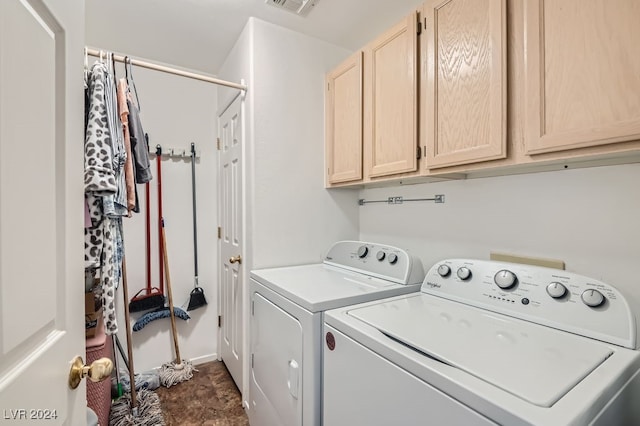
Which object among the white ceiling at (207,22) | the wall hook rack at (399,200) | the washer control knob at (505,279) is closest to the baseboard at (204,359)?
the wall hook rack at (399,200)

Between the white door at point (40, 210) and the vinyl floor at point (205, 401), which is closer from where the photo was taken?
the white door at point (40, 210)

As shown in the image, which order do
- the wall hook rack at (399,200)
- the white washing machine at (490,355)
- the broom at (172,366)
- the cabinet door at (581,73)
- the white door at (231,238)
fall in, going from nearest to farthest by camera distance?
the white washing machine at (490,355) → the cabinet door at (581,73) → the wall hook rack at (399,200) → the white door at (231,238) → the broom at (172,366)

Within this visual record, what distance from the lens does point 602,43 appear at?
0.86 meters

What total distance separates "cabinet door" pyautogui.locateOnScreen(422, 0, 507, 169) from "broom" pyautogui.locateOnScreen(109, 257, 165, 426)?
6.07ft

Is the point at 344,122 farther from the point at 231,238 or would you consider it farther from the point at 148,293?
the point at 148,293

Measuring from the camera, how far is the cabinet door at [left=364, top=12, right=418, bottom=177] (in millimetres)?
1443

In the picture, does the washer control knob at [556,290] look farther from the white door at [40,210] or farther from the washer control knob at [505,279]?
the white door at [40,210]

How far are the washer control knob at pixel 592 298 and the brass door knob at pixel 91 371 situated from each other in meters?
1.36

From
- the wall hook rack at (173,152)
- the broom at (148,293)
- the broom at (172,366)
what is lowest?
the broom at (172,366)

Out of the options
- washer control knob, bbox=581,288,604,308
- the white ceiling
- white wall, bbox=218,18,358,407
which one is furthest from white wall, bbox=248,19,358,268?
washer control knob, bbox=581,288,604,308

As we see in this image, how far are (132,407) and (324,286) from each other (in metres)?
1.62

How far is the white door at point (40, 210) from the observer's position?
477 mm

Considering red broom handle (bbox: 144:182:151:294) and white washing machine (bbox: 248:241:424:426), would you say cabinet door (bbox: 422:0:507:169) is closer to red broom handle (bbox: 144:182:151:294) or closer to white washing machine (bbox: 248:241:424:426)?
white washing machine (bbox: 248:241:424:426)

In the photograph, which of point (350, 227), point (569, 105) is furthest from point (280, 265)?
point (569, 105)
